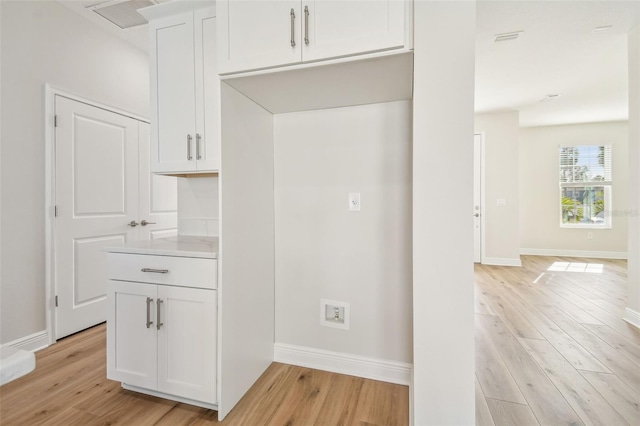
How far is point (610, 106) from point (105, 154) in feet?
23.7

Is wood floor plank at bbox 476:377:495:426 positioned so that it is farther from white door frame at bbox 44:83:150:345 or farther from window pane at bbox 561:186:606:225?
window pane at bbox 561:186:606:225

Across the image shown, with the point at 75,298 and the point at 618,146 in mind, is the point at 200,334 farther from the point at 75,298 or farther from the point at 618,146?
the point at 618,146

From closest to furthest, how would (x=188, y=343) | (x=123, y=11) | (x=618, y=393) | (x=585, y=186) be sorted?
(x=188, y=343)
(x=618, y=393)
(x=123, y=11)
(x=585, y=186)

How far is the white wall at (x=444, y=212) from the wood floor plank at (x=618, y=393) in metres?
1.17

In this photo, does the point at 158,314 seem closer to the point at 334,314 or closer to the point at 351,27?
the point at 334,314

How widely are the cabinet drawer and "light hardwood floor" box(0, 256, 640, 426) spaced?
0.71m

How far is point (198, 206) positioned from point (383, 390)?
1743 millimetres

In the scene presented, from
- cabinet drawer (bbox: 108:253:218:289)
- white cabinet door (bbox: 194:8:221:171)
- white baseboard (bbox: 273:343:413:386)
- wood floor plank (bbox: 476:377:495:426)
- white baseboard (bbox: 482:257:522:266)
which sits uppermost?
white cabinet door (bbox: 194:8:221:171)

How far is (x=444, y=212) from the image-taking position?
123cm

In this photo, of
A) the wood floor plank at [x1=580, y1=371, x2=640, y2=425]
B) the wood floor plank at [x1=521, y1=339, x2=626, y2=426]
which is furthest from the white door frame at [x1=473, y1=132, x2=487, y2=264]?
the wood floor plank at [x1=580, y1=371, x2=640, y2=425]

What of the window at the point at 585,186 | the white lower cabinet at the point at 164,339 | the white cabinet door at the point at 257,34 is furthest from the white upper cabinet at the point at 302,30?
the window at the point at 585,186

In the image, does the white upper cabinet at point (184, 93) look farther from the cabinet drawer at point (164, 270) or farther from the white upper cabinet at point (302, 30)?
the cabinet drawer at point (164, 270)

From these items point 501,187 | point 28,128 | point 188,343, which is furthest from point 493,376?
point 501,187

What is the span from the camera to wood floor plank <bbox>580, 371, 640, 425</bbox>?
1.64 m
